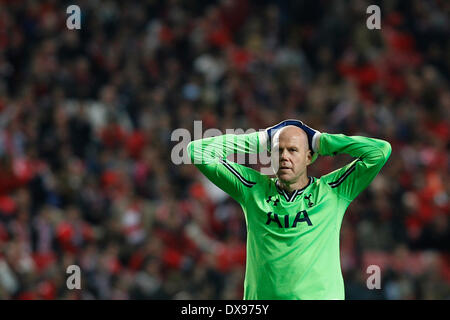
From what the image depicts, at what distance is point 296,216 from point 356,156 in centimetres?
53

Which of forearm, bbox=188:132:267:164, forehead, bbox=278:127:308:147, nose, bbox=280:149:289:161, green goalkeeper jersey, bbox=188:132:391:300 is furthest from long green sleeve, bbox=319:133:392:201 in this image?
forearm, bbox=188:132:267:164

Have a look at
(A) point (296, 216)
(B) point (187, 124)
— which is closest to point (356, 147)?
(A) point (296, 216)

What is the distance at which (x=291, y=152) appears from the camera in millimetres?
5805

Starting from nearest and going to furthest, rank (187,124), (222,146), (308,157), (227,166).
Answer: (308,157), (227,166), (222,146), (187,124)

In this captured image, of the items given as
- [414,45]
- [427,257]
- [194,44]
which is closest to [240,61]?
[194,44]

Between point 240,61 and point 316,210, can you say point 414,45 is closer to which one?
point 240,61

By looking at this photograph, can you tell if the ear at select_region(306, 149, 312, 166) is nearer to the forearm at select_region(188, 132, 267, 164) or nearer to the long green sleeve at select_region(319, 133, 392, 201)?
the long green sleeve at select_region(319, 133, 392, 201)

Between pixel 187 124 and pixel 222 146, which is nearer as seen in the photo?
pixel 222 146

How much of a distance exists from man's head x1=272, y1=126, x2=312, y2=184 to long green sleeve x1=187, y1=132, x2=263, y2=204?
8.4 inches

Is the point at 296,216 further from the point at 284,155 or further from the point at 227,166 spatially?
the point at 227,166

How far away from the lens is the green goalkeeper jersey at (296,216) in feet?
18.7

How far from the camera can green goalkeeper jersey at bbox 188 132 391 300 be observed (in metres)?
5.71
